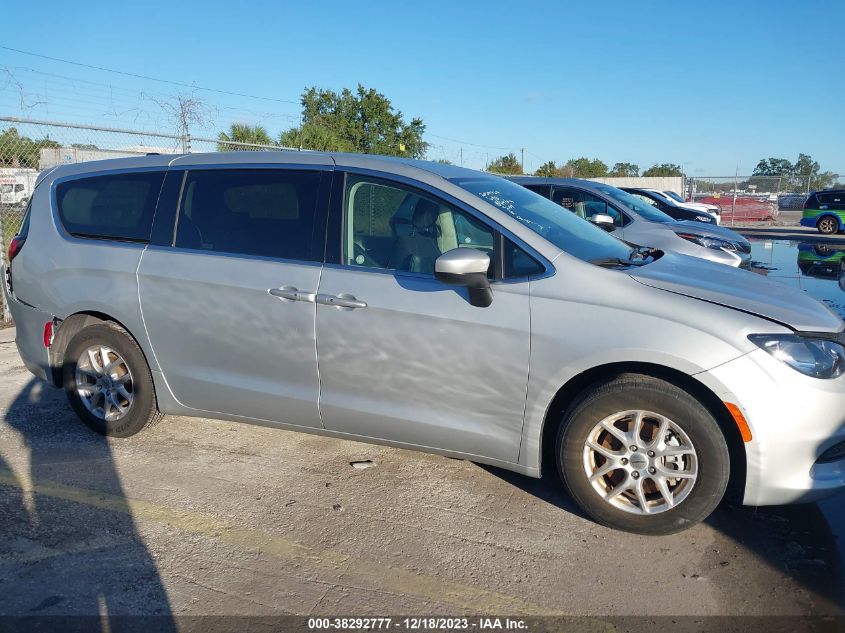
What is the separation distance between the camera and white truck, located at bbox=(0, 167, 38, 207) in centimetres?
796

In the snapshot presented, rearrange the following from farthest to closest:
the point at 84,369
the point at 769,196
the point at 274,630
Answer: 1. the point at 769,196
2. the point at 84,369
3. the point at 274,630

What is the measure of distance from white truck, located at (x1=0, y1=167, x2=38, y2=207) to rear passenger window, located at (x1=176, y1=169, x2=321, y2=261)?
471cm

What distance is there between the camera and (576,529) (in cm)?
344

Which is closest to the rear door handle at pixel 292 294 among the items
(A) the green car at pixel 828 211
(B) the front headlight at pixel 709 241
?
(B) the front headlight at pixel 709 241

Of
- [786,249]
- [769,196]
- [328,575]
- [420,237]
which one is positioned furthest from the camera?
[769,196]

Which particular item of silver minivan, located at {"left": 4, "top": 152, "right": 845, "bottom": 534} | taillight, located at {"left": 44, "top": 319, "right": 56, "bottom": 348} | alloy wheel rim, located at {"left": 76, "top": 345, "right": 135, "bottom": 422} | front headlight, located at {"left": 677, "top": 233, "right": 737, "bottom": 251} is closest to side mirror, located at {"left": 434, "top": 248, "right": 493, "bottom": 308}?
silver minivan, located at {"left": 4, "top": 152, "right": 845, "bottom": 534}

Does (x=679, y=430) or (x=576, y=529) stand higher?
(x=679, y=430)

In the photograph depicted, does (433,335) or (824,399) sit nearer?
(824,399)

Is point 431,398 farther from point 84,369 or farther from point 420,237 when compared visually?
point 84,369

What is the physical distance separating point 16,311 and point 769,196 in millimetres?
32448

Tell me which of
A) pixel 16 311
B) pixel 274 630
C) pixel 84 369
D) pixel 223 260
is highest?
pixel 223 260

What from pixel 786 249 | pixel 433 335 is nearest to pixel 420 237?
pixel 433 335

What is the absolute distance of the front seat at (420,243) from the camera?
3.68 m

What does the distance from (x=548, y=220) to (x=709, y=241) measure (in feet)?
21.3
